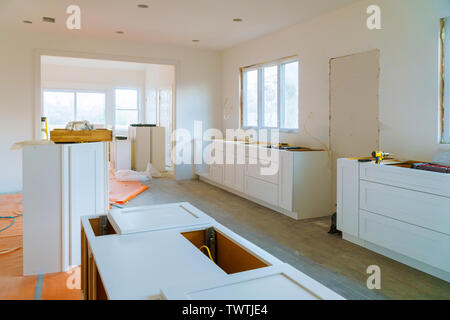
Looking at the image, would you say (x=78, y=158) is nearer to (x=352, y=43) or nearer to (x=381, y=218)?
(x=381, y=218)

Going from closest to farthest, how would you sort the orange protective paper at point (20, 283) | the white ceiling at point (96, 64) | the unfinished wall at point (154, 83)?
the orange protective paper at point (20, 283)
the unfinished wall at point (154, 83)
the white ceiling at point (96, 64)

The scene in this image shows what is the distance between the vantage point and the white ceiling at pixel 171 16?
4383mm

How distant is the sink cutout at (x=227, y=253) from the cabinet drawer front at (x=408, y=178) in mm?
1953

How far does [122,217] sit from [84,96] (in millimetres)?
9920

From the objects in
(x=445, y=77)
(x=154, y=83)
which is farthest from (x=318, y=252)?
(x=154, y=83)

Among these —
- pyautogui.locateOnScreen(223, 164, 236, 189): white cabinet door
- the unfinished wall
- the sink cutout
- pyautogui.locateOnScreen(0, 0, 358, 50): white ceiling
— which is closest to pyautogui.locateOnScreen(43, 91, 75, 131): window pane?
the unfinished wall

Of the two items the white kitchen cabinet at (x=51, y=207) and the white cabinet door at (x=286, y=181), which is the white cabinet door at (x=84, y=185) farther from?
the white cabinet door at (x=286, y=181)

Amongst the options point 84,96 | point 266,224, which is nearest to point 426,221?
point 266,224

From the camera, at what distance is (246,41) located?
6.43m

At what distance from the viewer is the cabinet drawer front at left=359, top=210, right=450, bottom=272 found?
2.63 meters

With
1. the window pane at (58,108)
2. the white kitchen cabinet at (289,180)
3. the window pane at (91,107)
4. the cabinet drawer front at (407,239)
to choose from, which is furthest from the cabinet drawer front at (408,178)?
the window pane at (58,108)

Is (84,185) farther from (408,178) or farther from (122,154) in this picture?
(122,154)

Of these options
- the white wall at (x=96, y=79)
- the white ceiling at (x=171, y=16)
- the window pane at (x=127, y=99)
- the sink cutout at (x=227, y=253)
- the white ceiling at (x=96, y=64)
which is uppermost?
the white ceiling at (x=96, y=64)

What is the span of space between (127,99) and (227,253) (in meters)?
10.3
